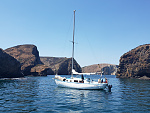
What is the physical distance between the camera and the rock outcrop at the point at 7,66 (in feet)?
308

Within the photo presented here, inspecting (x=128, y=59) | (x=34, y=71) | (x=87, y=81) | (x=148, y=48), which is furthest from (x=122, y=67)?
(x=87, y=81)

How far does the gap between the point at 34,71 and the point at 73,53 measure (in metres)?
131

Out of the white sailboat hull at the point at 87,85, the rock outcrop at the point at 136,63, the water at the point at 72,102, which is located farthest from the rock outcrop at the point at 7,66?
the rock outcrop at the point at 136,63

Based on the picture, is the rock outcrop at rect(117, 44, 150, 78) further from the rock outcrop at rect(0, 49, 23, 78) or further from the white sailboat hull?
the rock outcrop at rect(0, 49, 23, 78)

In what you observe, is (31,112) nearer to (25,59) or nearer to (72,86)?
(72,86)

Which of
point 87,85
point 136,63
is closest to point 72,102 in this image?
point 87,85

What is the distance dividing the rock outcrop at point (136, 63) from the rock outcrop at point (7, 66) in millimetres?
102735

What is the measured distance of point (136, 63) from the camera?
133 meters

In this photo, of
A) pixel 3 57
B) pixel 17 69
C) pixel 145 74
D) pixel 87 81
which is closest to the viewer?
pixel 87 81

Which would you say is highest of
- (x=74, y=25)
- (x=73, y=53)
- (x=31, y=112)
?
(x=74, y=25)

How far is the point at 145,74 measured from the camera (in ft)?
390

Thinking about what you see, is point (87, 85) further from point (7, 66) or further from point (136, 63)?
point (136, 63)

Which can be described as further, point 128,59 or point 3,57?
point 128,59

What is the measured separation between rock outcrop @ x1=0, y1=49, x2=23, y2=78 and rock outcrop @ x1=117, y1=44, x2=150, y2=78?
10273 centimetres
